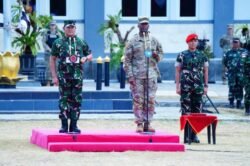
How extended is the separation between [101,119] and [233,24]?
46.6 ft

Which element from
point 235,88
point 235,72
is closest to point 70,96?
point 235,88

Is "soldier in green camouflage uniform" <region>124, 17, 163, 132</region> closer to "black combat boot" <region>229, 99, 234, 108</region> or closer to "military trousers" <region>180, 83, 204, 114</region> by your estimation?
"military trousers" <region>180, 83, 204, 114</region>

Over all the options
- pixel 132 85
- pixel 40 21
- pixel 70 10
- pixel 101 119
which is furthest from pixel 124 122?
pixel 70 10

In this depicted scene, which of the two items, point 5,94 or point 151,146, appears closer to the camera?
point 151,146

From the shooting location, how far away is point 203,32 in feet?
119

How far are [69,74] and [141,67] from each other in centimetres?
130

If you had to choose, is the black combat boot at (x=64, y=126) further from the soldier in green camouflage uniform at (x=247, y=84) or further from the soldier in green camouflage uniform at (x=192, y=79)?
the soldier in green camouflage uniform at (x=247, y=84)

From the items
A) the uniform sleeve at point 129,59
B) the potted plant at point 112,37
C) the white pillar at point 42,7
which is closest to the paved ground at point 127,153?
the uniform sleeve at point 129,59

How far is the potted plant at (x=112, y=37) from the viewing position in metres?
33.3

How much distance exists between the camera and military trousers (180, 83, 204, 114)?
18250 millimetres

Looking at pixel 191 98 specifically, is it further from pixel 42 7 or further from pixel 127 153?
pixel 42 7

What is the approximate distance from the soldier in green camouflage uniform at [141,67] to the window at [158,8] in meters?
18.6

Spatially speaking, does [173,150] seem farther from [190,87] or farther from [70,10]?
[70,10]

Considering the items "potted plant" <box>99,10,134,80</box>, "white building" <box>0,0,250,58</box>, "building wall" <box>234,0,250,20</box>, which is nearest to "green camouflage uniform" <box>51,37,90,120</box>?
"potted plant" <box>99,10,134,80</box>
